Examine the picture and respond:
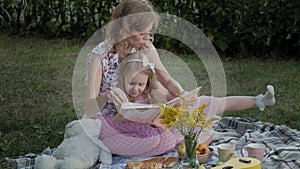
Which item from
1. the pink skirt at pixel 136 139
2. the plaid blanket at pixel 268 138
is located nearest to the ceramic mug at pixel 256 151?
the plaid blanket at pixel 268 138

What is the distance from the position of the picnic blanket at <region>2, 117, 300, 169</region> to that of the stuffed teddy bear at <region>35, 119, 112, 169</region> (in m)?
0.07

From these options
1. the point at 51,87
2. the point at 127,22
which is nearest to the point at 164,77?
the point at 127,22

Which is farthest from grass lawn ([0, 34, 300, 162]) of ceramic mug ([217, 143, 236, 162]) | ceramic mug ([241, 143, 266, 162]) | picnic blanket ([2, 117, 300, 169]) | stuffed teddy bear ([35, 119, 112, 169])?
ceramic mug ([217, 143, 236, 162])

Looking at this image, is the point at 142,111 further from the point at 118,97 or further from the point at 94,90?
the point at 94,90

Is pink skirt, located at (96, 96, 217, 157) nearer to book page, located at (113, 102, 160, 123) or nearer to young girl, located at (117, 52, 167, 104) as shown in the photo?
book page, located at (113, 102, 160, 123)

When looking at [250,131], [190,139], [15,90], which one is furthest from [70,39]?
[190,139]

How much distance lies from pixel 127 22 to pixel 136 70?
11.6 inches

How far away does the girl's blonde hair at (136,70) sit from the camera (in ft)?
11.9

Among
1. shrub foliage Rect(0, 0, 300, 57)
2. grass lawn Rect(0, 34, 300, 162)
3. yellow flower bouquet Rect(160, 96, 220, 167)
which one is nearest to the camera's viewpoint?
yellow flower bouquet Rect(160, 96, 220, 167)

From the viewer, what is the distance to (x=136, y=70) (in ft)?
11.9

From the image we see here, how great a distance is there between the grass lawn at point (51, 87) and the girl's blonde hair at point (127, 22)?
33.0 inches

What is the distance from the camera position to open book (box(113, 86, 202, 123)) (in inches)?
128

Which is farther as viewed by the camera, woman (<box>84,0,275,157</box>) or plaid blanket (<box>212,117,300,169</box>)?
woman (<box>84,0,275,157</box>)

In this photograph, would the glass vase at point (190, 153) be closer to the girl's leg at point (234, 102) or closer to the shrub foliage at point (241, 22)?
the girl's leg at point (234, 102)
